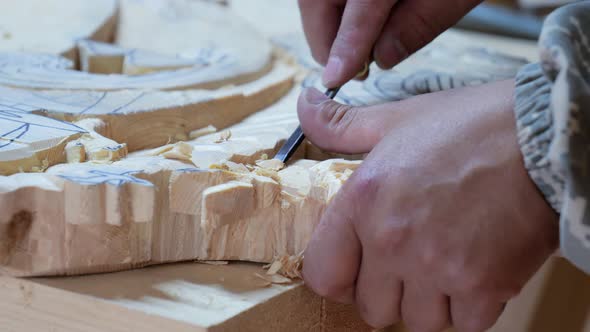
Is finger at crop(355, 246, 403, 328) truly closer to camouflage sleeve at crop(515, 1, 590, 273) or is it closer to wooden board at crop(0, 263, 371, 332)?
wooden board at crop(0, 263, 371, 332)

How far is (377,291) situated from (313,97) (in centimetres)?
35

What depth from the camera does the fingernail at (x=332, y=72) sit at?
1104mm

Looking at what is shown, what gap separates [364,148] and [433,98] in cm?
12

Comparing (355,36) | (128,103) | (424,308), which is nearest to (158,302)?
(424,308)

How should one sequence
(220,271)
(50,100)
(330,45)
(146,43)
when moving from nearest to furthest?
(220,271) → (50,100) → (330,45) → (146,43)

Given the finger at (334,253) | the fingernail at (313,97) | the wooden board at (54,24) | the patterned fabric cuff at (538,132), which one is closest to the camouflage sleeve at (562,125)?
the patterned fabric cuff at (538,132)

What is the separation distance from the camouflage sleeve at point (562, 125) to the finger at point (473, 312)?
0.11 m

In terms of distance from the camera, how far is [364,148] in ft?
2.97

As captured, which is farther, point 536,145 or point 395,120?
point 395,120

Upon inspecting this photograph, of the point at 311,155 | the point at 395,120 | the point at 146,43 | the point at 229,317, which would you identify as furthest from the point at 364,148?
the point at 146,43

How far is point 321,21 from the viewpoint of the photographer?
3.93 ft

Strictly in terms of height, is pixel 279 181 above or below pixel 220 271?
above

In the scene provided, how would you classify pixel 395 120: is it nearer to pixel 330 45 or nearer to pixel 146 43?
pixel 330 45

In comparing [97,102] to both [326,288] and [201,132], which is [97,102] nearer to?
[201,132]
